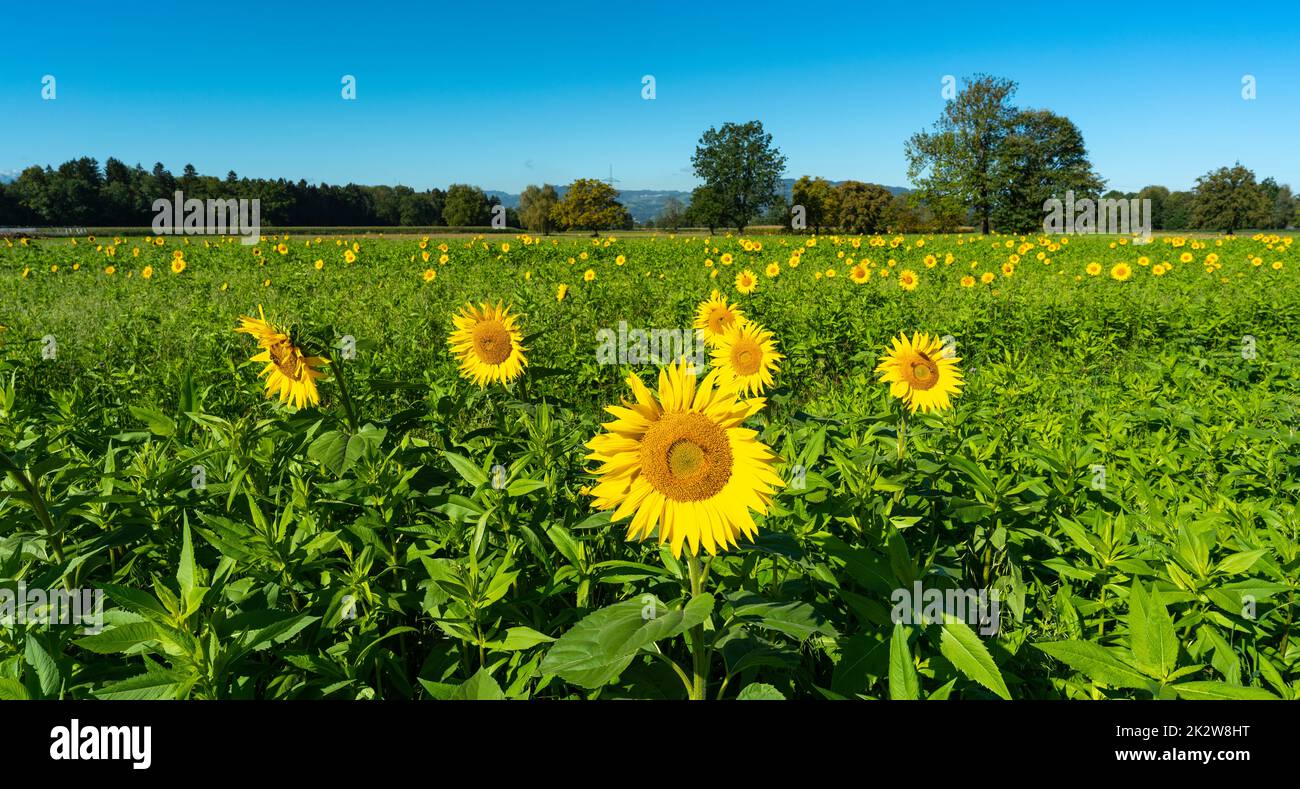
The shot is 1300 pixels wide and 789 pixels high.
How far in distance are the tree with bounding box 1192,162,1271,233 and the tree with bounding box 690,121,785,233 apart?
1851 inches

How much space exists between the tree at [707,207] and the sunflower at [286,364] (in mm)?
60786

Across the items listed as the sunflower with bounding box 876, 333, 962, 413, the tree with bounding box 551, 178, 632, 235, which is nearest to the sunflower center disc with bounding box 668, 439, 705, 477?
the sunflower with bounding box 876, 333, 962, 413

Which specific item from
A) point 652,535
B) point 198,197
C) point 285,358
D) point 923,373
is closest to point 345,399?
point 285,358

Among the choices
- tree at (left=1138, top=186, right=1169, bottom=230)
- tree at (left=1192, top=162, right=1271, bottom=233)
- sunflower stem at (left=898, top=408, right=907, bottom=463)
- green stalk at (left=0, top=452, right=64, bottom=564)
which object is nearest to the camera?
green stalk at (left=0, top=452, right=64, bottom=564)

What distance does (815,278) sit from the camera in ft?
41.8

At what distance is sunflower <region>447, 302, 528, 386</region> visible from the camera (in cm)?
360

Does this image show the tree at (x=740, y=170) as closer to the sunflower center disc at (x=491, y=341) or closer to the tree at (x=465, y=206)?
the tree at (x=465, y=206)

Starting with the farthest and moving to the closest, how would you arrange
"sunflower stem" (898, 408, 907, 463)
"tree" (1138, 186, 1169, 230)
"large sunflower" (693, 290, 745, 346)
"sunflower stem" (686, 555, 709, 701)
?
"tree" (1138, 186, 1169, 230) < "large sunflower" (693, 290, 745, 346) < "sunflower stem" (898, 408, 907, 463) < "sunflower stem" (686, 555, 709, 701)

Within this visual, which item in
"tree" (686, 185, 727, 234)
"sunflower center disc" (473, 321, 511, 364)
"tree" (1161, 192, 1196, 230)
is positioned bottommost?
"sunflower center disc" (473, 321, 511, 364)

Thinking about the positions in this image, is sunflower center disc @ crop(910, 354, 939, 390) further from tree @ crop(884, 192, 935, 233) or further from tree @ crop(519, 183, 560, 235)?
tree @ crop(884, 192, 935, 233)

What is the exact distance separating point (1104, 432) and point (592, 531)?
10.7 ft

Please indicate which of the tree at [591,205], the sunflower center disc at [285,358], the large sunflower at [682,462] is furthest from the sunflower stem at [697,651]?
the tree at [591,205]
